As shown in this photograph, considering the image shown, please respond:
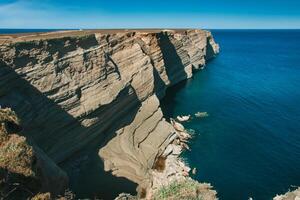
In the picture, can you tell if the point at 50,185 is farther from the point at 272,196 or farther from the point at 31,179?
the point at 272,196

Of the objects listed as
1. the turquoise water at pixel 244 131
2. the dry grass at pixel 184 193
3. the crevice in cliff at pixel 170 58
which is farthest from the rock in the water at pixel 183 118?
the dry grass at pixel 184 193

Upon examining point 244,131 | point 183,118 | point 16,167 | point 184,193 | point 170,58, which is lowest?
point 244,131

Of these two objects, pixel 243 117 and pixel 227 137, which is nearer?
pixel 227 137

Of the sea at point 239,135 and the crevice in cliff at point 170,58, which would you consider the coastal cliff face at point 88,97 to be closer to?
the sea at point 239,135

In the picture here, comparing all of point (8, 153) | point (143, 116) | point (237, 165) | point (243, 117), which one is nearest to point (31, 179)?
point (8, 153)

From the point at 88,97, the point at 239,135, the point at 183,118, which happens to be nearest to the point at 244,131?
the point at 239,135

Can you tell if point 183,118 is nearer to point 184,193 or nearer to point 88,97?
point 88,97
